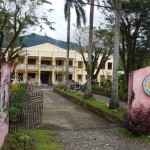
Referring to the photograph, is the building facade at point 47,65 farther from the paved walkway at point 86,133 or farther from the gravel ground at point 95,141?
the gravel ground at point 95,141

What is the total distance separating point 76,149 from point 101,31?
3060 cm

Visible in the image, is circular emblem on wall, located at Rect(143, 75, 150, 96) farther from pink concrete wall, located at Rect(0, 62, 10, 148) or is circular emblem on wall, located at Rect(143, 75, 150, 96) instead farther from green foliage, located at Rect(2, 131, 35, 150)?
pink concrete wall, located at Rect(0, 62, 10, 148)

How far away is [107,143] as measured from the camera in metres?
9.55

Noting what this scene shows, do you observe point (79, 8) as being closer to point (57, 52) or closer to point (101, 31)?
point (101, 31)

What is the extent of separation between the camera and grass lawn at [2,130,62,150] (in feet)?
26.6

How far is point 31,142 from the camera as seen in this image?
8.69 meters

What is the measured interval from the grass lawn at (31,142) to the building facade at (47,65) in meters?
49.3

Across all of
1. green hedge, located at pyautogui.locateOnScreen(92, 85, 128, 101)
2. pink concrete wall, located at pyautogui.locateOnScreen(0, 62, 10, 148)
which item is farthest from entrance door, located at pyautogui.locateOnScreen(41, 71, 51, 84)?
pink concrete wall, located at pyautogui.locateOnScreen(0, 62, 10, 148)

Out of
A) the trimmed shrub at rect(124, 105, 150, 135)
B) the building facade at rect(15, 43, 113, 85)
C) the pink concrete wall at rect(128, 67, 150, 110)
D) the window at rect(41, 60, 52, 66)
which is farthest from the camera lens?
the window at rect(41, 60, 52, 66)

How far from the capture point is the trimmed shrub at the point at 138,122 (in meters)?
10.5

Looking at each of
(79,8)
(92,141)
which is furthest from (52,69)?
(92,141)

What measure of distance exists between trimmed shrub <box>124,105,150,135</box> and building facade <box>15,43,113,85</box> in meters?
48.8

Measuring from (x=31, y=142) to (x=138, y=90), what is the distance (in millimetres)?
4462

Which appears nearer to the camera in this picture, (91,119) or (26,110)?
(26,110)
